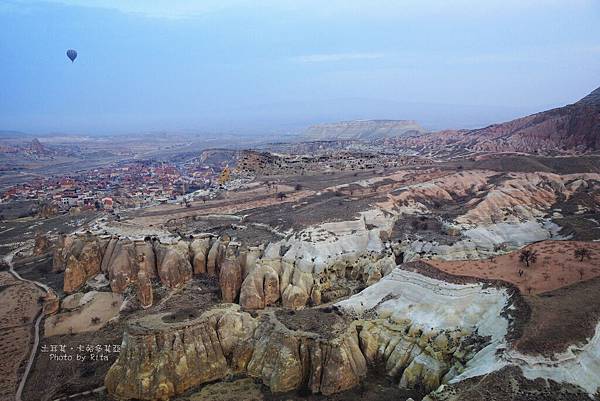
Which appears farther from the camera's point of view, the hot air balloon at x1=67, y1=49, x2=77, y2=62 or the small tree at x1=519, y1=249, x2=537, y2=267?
the hot air balloon at x1=67, y1=49, x2=77, y2=62

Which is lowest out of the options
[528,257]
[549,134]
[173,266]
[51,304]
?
[51,304]

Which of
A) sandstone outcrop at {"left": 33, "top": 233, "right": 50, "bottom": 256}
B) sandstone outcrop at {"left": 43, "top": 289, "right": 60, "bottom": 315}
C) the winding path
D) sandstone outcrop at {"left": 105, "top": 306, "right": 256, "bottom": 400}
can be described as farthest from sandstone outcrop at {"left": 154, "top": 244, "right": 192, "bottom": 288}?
sandstone outcrop at {"left": 33, "top": 233, "right": 50, "bottom": 256}

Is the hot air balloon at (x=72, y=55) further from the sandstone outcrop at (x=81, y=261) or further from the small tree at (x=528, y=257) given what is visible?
the small tree at (x=528, y=257)

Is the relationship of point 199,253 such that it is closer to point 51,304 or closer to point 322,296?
point 51,304

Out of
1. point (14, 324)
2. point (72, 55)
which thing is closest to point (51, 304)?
point (14, 324)

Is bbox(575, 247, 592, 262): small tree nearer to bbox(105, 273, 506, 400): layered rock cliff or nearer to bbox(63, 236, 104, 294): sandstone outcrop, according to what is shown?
bbox(105, 273, 506, 400): layered rock cliff

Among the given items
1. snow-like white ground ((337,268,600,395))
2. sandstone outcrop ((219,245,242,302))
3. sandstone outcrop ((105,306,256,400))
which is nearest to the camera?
snow-like white ground ((337,268,600,395))

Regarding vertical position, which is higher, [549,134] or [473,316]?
[549,134]
